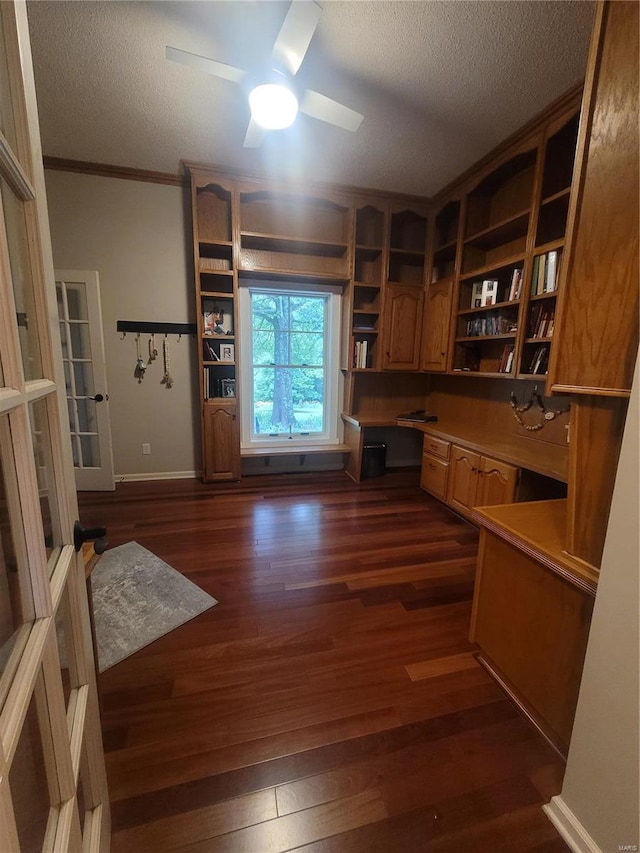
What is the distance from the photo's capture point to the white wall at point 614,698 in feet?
2.82

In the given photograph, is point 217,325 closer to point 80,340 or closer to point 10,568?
point 80,340

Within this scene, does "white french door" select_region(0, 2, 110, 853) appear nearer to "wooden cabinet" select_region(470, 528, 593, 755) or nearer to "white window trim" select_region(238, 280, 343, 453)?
"wooden cabinet" select_region(470, 528, 593, 755)

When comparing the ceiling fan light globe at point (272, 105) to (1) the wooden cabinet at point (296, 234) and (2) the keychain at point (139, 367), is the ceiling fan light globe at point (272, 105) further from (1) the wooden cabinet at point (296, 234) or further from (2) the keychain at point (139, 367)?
(2) the keychain at point (139, 367)

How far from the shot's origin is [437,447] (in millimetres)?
3338

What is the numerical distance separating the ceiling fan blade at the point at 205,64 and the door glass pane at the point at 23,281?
174 cm

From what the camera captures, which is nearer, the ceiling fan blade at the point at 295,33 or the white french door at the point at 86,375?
the ceiling fan blade at the point at 295,33

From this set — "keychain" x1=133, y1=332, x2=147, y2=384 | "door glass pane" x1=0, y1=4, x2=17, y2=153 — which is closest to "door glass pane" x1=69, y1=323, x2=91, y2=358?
"keychain" x1=133, y1=332, x2=147, y2=384

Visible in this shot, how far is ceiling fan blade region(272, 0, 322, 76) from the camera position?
4.98ft

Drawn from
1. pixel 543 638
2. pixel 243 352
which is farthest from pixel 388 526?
pixel 243 352

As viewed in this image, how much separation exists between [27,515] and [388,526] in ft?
8.59

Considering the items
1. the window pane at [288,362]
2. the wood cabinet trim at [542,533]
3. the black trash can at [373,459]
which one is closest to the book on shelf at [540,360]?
the wood cabinet trim at [542,533]

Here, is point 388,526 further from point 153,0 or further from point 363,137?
point 153,0

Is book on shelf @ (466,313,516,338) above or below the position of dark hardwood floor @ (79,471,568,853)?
above

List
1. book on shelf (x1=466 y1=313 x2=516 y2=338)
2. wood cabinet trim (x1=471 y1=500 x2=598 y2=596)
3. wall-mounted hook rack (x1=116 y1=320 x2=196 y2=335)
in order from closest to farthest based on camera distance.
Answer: wood cabinet trim (x1=471 y1=500 x2=598 y2=596) → book on shelf (x1=466 y1=313 x2=516 y2=338) → wall-mounted hook rack (x1=116 y1=320 x2=196 y2=335)
